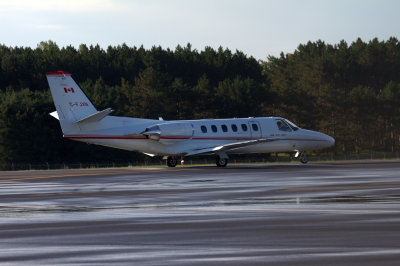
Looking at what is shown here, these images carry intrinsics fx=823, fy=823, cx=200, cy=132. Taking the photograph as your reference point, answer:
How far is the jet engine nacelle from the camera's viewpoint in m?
48.3

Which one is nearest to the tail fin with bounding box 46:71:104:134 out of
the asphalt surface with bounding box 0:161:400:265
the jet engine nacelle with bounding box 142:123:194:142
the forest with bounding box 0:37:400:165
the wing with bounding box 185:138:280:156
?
the jet engine nacelle with bounding box 142:123:194:142

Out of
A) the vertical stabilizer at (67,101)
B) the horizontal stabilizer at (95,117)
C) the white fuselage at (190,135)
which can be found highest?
the vertical stabilizer at (67,101)

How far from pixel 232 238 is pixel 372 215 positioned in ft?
14.6

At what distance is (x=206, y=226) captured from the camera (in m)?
16.2

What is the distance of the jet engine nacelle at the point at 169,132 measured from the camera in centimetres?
4828

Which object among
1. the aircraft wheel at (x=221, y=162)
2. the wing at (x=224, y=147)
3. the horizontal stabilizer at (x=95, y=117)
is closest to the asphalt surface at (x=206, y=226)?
the horizontal stabilizer at (x=95, y=117)

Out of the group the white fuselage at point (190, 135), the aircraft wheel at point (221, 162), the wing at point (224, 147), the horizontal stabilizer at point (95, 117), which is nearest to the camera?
the horizontal stabilizer at point (95, 117)

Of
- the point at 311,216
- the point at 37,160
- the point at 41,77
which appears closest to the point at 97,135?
the point at 311,216

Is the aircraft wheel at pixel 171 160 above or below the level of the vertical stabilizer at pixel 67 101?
below

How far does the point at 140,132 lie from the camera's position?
48.0m

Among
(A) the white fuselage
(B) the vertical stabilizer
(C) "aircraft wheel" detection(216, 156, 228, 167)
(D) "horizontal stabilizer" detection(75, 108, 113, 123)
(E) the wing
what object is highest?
(B) the vertical stabilizer

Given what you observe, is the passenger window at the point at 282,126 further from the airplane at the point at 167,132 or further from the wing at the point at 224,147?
the wing at the point at 224,147

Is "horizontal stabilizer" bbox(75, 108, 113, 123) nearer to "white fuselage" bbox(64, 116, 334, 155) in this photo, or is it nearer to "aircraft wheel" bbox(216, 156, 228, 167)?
"white fuselage" bbox(64, 116, 334, 155)

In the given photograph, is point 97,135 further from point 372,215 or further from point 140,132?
point 372,215
